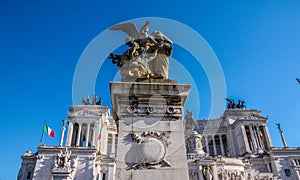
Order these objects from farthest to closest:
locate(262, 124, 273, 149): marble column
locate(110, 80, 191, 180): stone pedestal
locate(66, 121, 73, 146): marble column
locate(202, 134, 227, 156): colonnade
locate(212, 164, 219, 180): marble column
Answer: locate(202, 134, 227, 156): colonnade < locate(262, 124, 273, 149): marble column < locate(66, 121, 73, 146): marble column < locate(212, 164, 219, 180): marble column < locate(110, 80, 191, 180): stone pedestal

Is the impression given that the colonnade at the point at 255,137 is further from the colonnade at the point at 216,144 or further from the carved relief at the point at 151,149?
the carved relief at the point at 151,149

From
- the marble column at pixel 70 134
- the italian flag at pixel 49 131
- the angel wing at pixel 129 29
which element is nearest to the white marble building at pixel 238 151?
the angel wing at pixel 129 29

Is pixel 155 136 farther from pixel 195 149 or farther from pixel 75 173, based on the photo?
pixel 75 173

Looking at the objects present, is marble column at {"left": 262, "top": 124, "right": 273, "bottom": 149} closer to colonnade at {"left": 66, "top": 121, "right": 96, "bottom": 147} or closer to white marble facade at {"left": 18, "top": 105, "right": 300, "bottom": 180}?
white marble facade at {"left": 18, "top": 105, "right": 300, "bottom": 180}

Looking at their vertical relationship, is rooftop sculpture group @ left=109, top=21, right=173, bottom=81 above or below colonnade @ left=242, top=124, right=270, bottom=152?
below

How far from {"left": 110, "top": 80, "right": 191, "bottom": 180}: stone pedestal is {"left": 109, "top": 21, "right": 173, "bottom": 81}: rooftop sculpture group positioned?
683mm

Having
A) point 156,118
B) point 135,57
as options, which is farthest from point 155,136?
point 135,57

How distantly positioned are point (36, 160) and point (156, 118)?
45.1 metres

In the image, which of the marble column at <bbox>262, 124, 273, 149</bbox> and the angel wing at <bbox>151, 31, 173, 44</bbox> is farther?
the marble column at <bbox>262, 124, 273, 149</bbox>

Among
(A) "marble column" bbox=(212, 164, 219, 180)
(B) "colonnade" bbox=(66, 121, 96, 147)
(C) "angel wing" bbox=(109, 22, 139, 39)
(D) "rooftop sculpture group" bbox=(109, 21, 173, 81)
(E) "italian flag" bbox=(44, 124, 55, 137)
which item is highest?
(B) "colonnade" bbox=(66, 121, 96, 147)

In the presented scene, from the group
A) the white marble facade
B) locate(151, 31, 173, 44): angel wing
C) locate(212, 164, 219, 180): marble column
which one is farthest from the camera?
the white marble facade

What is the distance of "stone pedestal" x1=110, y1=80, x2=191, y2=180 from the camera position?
572 centimetres

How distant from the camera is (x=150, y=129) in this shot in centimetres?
632

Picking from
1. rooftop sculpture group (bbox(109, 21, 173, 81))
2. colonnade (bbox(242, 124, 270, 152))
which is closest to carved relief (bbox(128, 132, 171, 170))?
rooftop sculpture group (bbox(109, 21, 173, 81))
